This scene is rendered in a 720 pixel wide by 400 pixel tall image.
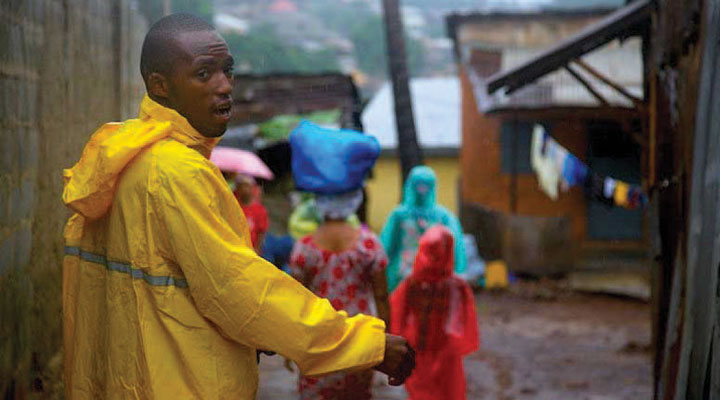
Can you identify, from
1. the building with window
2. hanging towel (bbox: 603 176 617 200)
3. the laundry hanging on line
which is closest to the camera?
the laundry hanging on line

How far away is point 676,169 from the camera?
187 inches

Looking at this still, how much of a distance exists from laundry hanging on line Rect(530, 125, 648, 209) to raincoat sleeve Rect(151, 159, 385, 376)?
11431 mm

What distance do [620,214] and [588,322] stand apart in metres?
6.01

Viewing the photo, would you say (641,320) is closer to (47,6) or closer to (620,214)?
(620,214)

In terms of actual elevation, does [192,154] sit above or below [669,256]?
above

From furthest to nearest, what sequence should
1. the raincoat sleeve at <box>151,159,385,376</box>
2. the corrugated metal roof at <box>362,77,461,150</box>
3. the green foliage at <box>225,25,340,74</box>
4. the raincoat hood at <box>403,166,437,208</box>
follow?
the green foliage at <box>225,25,340,74</box>, the corrugated metal roof at <box>362,77,461,150</box>, the raincoat hood at <box>403,166,437,208</box>, the raincoat sleeve at <box>151,159,385,376</box>

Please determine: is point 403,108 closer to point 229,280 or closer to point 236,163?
point 236,163

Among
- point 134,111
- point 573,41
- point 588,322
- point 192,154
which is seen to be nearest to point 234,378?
point 192,154

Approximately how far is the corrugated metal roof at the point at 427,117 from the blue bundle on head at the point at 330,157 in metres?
18.0

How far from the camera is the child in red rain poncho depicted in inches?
217

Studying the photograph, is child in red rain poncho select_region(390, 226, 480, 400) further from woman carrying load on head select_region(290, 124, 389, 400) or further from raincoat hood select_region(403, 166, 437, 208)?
raincoat hood select_region(403, 166, 437, 208)

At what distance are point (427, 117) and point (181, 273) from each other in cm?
2457

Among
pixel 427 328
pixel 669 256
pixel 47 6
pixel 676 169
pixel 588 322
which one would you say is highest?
pixel 47 6

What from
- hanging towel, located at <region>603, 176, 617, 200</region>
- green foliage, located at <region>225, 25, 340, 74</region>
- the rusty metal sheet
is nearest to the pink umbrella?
the rusty metal sheet
